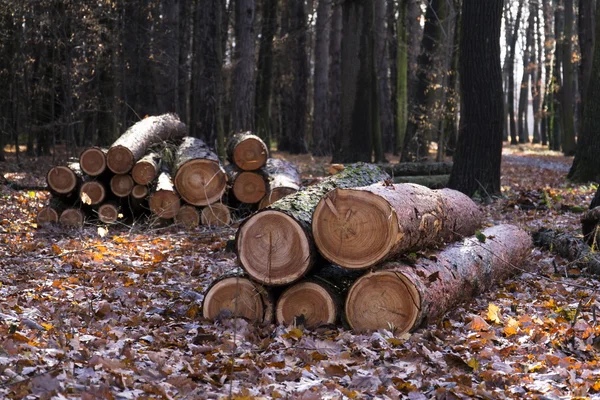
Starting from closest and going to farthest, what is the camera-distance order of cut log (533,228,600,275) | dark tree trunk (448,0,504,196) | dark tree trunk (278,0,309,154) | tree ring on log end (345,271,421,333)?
tree ring on log end (345,271,421,333) → cut log (533,228,600,275) → dark tree trunk (448,0,504,196) → dark tree trunk (278,0,309,154)

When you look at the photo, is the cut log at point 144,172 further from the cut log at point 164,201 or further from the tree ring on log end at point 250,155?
the tree ring on log end at point 250,155

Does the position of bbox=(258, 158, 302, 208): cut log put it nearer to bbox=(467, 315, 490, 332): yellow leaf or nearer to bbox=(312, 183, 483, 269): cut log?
bbox=(312, 183, 483, 269): cut log

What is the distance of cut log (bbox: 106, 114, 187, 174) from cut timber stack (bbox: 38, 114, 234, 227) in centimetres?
2

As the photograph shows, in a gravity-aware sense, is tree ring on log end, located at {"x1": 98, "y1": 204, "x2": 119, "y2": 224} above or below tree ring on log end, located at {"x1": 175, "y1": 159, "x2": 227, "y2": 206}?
below

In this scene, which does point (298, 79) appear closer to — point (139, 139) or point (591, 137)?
point (591, 137)

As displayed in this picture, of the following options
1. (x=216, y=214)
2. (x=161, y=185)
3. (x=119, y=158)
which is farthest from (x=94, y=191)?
(x=216, y=214)

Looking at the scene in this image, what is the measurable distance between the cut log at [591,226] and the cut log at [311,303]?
3519 millimetres

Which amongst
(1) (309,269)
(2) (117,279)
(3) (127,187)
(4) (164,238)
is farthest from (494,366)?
(3) (127,187)

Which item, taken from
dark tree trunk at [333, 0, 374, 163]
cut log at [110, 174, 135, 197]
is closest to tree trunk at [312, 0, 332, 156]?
dark tree trunk at [333, 0, 374, 163]

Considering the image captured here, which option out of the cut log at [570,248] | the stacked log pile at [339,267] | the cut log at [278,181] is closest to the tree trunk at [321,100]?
the cut log at [278,181]

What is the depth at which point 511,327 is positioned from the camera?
541 centimetres

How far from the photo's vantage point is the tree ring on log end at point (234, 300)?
566cm

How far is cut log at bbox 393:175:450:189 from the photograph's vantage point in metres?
13.2

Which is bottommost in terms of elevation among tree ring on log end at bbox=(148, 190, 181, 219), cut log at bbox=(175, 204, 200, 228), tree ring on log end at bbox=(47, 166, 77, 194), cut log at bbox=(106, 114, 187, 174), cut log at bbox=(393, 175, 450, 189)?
cut log at bbox=(175, 204, 200, 228)
